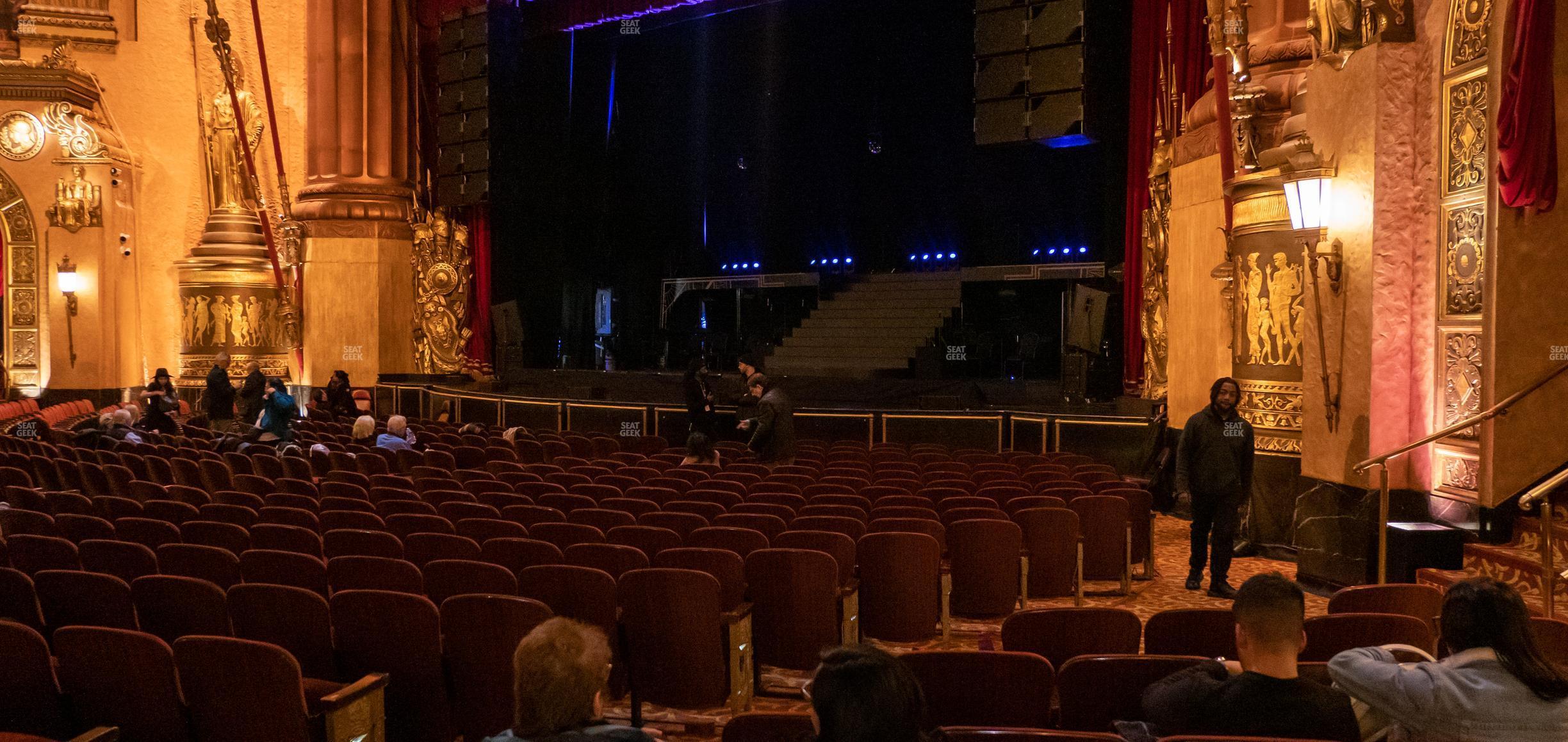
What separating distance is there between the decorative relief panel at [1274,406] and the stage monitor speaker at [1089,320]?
594 centimetres

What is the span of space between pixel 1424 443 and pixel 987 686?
461cm

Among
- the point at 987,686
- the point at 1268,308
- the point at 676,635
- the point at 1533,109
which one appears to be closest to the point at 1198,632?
the point at 987,686

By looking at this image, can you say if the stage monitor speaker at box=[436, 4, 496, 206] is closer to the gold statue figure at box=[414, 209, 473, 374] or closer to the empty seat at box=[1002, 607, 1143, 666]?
the gold statue figure at box=[414, 209, 473, 374]

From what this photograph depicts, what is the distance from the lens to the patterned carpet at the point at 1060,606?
16.7 feet

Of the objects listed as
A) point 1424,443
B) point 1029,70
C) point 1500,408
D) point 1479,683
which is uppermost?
point 1029,70

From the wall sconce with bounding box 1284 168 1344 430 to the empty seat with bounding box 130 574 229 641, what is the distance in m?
6.70

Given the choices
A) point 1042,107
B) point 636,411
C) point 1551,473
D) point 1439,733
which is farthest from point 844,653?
point 1042,107

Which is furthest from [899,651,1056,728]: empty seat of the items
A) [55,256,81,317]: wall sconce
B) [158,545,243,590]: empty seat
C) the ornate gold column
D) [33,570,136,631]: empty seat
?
[55,256,81,317]: wall sconce

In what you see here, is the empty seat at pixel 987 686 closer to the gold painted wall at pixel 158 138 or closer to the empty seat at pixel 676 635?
the empty seat at pixel 676 635

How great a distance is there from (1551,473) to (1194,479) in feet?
6.56

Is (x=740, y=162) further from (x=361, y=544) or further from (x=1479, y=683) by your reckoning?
(x=1479, y=683)

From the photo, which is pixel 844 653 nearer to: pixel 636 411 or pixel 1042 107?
pixel 636 411

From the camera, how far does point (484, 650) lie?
4086 millimetres

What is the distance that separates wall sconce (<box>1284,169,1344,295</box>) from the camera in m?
7.77
